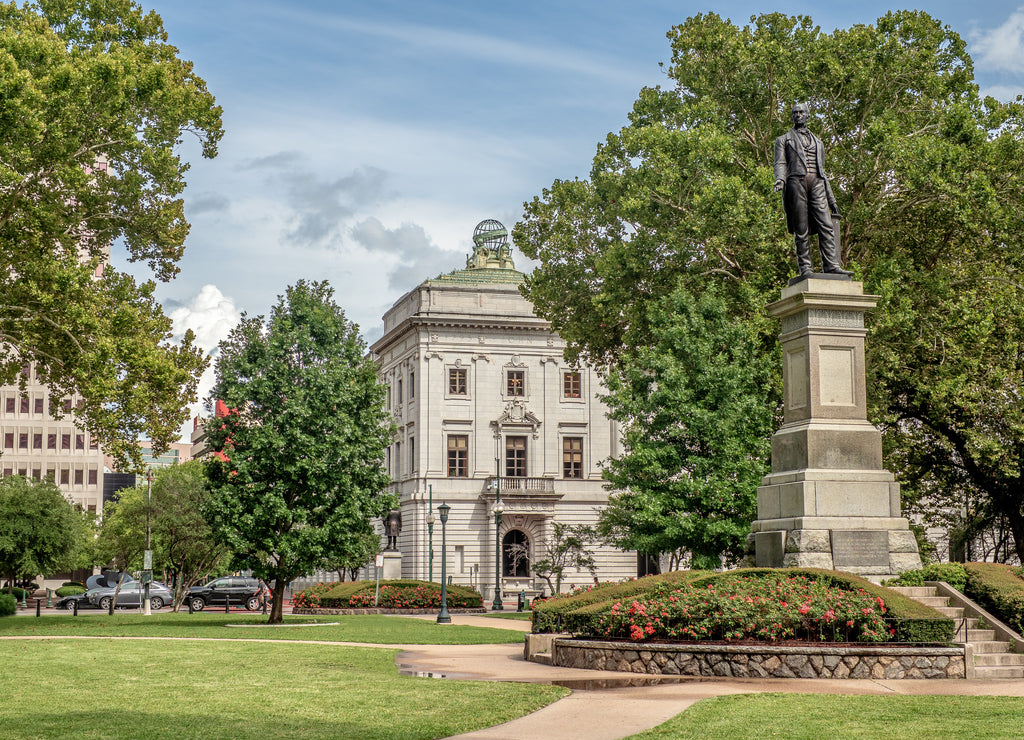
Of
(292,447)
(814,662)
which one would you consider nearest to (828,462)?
(814,662)

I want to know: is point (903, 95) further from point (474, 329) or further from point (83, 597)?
point (83, 597)

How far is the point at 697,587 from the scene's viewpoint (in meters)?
16.4

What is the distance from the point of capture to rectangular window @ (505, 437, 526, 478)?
69125 millimetres

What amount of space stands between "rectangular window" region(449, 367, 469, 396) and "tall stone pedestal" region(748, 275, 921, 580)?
50.6m

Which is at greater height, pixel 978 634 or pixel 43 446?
pixel 43 446

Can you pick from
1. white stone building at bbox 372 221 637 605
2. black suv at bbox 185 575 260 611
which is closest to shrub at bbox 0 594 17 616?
black suv at bbox 185 575 260 611

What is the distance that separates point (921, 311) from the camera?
104 ft

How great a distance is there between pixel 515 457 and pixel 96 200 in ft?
140

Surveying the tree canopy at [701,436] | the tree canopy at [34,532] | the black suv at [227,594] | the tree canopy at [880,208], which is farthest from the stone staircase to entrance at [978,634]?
the tree canopy at [34,532]

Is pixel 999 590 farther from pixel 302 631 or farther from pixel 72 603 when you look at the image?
pixel 72 603

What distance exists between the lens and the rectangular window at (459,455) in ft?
225

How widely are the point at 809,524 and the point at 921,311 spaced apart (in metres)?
16.3

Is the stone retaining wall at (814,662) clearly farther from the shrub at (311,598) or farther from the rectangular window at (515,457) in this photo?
the rectangular window at (515,457)

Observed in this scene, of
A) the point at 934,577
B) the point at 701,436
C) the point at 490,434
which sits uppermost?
the point at 490,434
